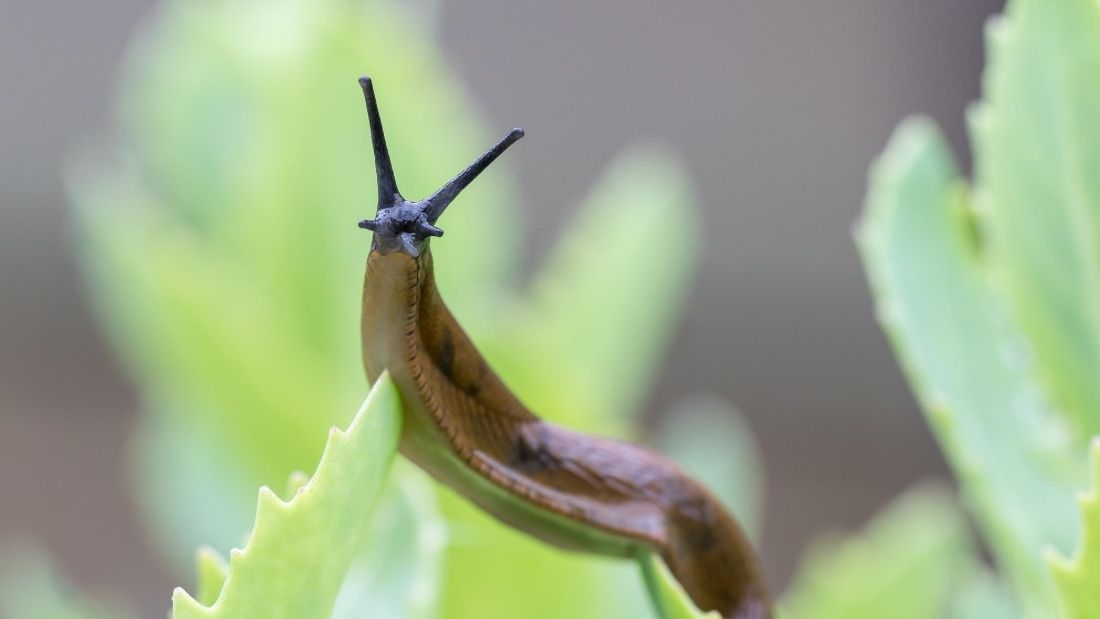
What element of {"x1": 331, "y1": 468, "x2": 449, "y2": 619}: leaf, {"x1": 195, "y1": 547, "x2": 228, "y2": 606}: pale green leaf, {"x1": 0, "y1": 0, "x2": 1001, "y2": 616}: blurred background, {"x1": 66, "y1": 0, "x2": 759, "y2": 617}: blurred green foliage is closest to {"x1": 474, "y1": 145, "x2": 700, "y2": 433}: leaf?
{"x1": 66, "y1": 0, "x2": 759, "y2": 617}: blurred green foliage

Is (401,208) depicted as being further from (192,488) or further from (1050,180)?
(192,488)

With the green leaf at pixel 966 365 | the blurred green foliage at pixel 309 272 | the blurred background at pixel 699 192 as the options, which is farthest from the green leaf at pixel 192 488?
the blurred background at pixel 699 192

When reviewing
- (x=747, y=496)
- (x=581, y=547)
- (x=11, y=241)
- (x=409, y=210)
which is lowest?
(x=11, y=241)

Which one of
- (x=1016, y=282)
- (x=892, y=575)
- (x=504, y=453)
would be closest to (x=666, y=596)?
(x=504, y=453)

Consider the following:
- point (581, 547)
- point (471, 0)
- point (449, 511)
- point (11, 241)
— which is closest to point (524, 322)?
point (449, 511)

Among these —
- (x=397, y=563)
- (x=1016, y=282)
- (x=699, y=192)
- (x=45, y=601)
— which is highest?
(x=1016, y=282)

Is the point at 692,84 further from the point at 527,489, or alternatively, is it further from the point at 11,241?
the point at 527,489

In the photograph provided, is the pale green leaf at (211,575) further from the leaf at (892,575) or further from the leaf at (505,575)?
the leaf at (892,575)
